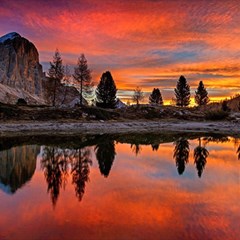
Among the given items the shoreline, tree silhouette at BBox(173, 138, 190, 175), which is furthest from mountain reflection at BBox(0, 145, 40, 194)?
the shoreline

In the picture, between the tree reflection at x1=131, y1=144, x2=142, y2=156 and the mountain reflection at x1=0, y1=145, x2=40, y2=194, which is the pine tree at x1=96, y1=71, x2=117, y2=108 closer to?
the tree reflection at x1=131, y1=144, x2=142, y2=156

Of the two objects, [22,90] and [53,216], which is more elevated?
[22,90]

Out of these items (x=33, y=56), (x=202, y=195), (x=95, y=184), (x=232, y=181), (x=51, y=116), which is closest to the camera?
(x=202, y=195)

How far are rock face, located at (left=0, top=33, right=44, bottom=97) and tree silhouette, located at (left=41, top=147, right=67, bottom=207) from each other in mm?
131820

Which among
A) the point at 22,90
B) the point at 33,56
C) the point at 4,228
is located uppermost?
the point at 33,56

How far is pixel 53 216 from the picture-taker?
855 cm

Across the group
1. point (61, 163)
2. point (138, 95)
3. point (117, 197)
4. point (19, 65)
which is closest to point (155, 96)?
point (138, 95)

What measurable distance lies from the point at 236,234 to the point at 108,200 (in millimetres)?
4210

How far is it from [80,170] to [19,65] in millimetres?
158592

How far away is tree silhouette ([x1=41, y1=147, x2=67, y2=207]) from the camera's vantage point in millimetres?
11659

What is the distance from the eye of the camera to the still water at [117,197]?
7.60 metres

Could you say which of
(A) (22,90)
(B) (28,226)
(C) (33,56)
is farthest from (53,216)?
(C) (33,56)

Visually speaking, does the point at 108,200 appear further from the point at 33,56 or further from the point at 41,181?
the point at 33,56

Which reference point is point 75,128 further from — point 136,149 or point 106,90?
point 106,90
